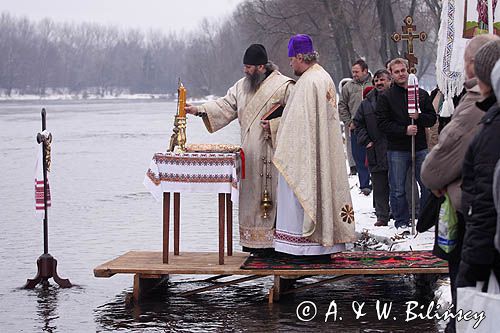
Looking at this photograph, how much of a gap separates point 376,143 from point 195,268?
162 inches

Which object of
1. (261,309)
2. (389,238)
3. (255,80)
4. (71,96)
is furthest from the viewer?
(71,96)

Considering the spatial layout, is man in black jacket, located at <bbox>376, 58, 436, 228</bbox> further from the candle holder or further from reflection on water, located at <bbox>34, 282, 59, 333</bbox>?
reflection on water, located at <bbox>34, 282, 59, 333</bbox>

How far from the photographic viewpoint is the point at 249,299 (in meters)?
9.59

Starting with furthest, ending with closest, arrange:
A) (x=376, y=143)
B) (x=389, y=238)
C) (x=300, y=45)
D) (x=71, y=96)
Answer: (x=71, y=96)
(x=376, y=143)
(x=389, y=238)
(x=300, y=45)

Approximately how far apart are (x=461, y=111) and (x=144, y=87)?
175 metres

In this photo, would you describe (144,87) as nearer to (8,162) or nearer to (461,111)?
(8,162)

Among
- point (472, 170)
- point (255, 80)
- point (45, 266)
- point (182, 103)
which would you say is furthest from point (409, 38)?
point (472, 170)

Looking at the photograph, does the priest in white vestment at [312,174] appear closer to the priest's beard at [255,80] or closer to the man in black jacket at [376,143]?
the priest's beard at [255,80]

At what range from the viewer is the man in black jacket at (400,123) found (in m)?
11.4

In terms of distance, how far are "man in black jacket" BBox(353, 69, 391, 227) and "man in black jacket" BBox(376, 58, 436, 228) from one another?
2.91 feet

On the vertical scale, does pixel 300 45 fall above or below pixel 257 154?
above

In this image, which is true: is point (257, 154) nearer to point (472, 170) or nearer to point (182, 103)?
point (182, 103)

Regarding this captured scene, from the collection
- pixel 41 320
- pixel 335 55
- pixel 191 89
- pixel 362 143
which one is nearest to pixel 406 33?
pixel 362 143

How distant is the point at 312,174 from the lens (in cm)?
933
